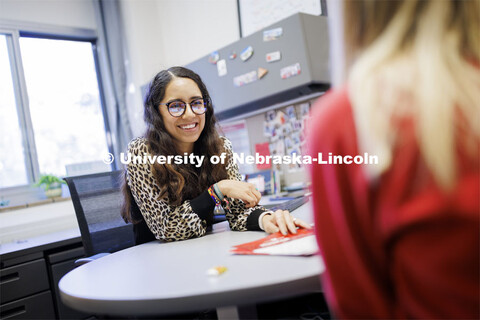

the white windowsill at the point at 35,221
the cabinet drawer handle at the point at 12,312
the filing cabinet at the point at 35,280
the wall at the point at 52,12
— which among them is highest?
the wall at the point at 52,12

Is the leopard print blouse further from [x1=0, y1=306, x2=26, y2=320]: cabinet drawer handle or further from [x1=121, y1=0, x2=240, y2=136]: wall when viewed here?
[x1=121, y1=0, x2=240, y2=136]: wall

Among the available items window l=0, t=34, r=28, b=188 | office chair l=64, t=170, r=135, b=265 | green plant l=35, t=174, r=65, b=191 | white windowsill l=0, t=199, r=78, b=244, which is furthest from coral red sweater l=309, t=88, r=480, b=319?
window l=0, t=34, r=28, b=188

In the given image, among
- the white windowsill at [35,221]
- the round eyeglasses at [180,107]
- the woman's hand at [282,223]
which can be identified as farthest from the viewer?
the white windowsill at [35,221]

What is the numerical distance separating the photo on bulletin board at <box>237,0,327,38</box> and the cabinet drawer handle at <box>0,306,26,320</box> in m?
2.09

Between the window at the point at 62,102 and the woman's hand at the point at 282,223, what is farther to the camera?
the window at the point at 62,102

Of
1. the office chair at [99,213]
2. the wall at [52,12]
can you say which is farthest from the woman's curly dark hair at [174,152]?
the wall at [52,12]

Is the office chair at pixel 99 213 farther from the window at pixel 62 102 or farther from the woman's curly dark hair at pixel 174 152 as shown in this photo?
the window at pixel 62 102

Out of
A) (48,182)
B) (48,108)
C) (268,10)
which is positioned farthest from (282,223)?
(48,108)

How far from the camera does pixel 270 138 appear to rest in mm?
2715

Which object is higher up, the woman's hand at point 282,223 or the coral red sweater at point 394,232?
the coral red sweater at point 394,232

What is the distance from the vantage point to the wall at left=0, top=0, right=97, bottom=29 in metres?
2.98

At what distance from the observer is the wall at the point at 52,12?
9.79ft

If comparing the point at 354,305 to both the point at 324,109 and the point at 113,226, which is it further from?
the point at 113,226

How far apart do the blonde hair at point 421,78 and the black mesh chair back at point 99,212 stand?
1.44 metres
